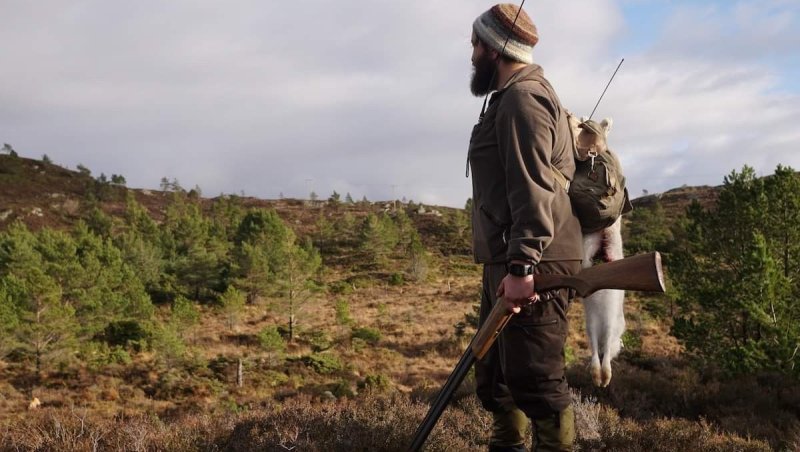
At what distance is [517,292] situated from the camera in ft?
6.77

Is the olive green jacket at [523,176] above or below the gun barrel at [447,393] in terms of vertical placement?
above

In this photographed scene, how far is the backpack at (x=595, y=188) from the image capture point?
2.31m

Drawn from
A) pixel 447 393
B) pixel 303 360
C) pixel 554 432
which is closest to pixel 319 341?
pixel 303 360

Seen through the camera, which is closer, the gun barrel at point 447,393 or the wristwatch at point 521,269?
the wristwatch at point 521,269

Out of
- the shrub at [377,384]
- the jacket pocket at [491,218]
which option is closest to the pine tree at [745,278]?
the shrub at [377,384]

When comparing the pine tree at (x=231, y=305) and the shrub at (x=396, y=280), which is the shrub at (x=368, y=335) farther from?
the shrub at (x=396, y=280)

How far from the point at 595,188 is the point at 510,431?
4.35ft

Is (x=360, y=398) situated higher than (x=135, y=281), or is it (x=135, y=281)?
(x=360, y=398)

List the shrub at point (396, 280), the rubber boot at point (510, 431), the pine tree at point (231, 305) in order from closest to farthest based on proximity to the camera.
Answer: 1. the rubber boot at point (510, 431)
2. the pine tree at point (231, 305)
3. the shrub at point (396, 280)

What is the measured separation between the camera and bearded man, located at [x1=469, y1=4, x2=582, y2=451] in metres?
2.07

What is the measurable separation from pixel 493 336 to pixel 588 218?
0.74 meters

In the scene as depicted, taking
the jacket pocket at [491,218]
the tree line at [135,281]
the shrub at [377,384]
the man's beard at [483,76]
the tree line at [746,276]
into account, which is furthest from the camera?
the tree line at [135,281]

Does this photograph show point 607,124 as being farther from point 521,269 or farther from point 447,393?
point 447,393

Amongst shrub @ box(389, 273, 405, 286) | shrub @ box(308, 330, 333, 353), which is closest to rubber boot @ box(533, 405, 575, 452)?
shrub @ box(308, 330, 333, 353)
